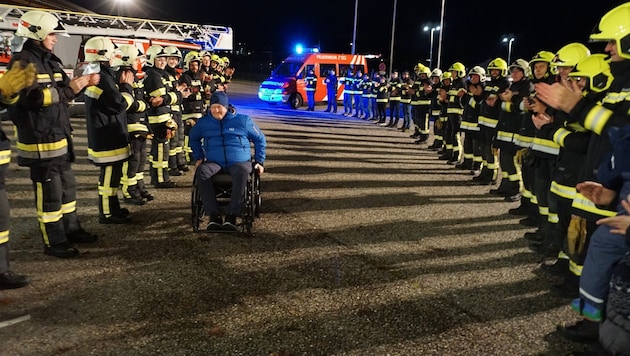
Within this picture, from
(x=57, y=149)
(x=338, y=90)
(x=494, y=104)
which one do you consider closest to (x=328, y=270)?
(x=57, y=149)

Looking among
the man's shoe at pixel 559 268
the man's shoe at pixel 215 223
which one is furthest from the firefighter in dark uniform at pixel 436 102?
the man's shoe at pixel 215 223

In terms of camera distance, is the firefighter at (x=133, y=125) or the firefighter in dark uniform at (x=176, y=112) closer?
the firefighter at (x=133, y=125)

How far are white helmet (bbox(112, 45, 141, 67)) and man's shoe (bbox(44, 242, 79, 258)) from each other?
2452 millimetres

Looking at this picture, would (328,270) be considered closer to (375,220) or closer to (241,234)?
(241,234)

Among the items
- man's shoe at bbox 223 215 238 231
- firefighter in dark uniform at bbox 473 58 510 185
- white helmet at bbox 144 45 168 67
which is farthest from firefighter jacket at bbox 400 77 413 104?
man's shoe at bbox 223 215 238 231

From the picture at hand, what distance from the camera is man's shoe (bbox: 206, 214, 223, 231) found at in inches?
222

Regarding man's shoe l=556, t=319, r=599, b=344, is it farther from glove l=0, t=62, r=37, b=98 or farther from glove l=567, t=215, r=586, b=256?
glove l=0, t=62, r=37, b=98

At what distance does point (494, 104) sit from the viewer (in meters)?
8.28

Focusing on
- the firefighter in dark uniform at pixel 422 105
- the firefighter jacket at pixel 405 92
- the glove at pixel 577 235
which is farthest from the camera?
the firefighter jacket at pixel 405 92

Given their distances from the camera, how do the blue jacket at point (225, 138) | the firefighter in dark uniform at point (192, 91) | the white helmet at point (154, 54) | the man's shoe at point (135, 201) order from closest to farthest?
the blue jacket at point (225, 138), the man's shoe at point (135, 201), the white helmet at point (154, 54), the firefighter in dark uniform at point (192, 91)

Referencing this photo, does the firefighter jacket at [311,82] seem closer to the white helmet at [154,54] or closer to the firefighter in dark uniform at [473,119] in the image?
the firefighter in dark uniform at [473,119]

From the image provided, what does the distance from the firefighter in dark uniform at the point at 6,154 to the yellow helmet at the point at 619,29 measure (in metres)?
4.37

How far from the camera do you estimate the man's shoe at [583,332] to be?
3582 millimetres

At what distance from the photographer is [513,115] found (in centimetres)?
735
